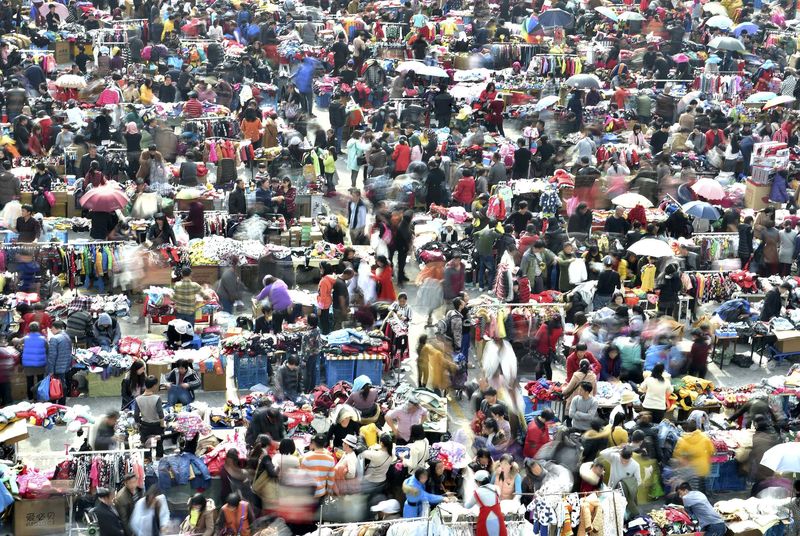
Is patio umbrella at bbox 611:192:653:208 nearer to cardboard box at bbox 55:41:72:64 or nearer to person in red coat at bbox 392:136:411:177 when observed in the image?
person in red coat at bbox 392:136:411:177

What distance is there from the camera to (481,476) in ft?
46.5

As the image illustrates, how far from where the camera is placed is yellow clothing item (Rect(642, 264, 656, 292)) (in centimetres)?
2030

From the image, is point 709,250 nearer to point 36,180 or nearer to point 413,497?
point 413,497

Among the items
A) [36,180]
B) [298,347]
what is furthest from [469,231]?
[36,180]

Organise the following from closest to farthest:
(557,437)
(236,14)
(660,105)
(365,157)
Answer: (557,437)
(365,157)
(660,105)
(236,14)

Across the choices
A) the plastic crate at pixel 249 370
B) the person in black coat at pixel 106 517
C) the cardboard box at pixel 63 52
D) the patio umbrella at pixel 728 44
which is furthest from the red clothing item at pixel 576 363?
the cardboard box at pixel 63 52

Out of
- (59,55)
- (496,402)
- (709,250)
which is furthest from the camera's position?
(59,55)

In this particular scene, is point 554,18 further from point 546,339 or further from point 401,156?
point 546,339

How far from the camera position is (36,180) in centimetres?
2309

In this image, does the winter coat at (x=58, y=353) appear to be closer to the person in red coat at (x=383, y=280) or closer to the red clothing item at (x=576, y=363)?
the person in red coat at (x=383, y=280)

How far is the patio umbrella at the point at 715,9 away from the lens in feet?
124

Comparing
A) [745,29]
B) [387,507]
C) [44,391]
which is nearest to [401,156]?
[44,391]

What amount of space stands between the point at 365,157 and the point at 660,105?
25.2 feet

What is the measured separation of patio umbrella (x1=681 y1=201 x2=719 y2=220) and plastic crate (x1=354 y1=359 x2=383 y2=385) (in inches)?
282
